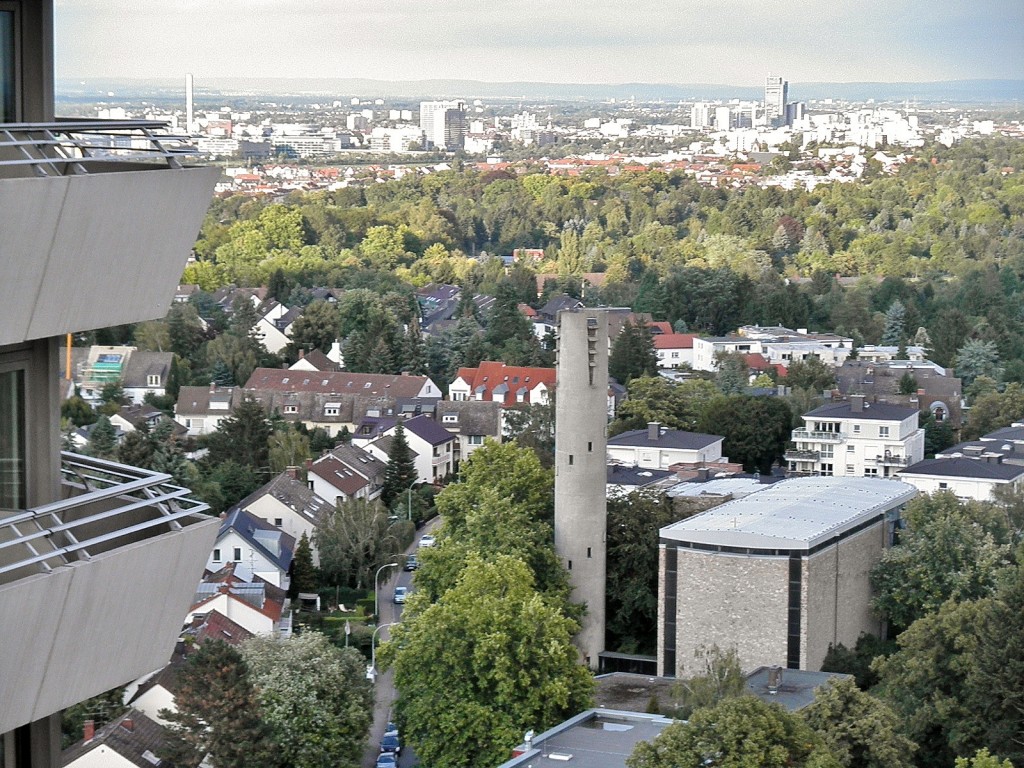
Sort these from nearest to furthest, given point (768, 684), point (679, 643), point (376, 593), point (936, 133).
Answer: point (768, 684) → point (679, 643) → point (376, 593) → point (936, 133)

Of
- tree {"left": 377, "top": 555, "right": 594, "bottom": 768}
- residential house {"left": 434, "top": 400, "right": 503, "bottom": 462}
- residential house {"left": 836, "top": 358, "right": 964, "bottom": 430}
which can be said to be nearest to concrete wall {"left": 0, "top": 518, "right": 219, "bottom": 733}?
tree {"left": 377, "top": 555, "right": 594, "bottom": 768}

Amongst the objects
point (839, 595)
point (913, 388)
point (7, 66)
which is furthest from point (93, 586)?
point (913, 388)

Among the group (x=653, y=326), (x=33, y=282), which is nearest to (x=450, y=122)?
(x=653, y=326)

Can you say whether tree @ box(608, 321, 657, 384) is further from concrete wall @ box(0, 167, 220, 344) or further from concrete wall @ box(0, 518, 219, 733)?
concrete wall @ box(0, 167, 220, 344)

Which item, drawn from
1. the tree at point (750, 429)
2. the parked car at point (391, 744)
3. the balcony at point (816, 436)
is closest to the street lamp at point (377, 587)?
the parked car at point (391, 744)

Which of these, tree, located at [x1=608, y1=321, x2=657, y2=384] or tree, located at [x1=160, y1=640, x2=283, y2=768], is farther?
tree, located at [x1=608, y1=321, x2=657, y2=384]

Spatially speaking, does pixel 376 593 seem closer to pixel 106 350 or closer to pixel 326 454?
pixel 326 454
